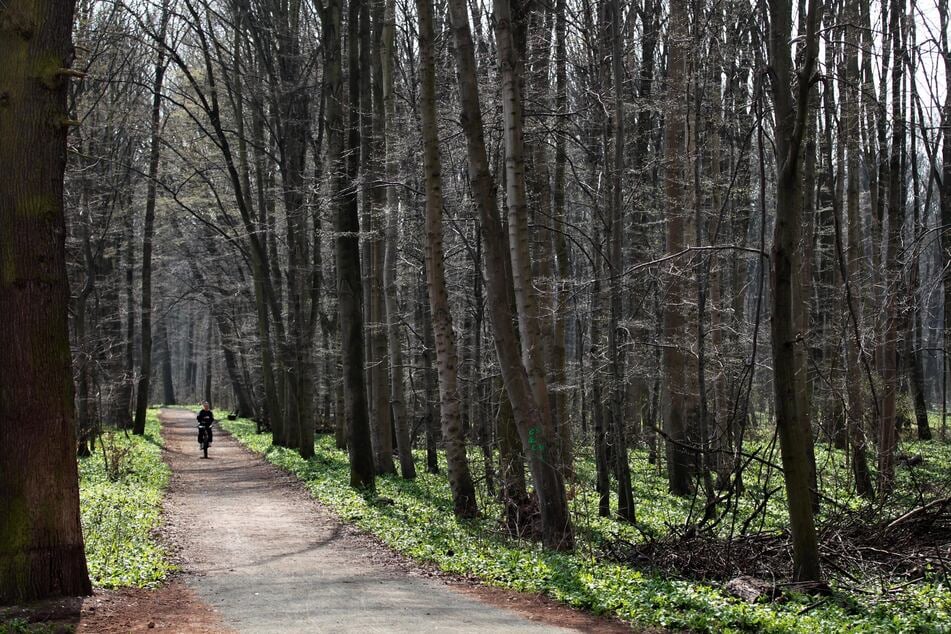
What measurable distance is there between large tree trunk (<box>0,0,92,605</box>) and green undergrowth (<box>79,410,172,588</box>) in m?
1.27

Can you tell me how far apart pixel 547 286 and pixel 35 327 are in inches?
407

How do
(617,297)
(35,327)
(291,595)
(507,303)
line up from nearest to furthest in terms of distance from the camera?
1. (35,327)
2. (291,595)
3. (507,303)
4. (617,297)

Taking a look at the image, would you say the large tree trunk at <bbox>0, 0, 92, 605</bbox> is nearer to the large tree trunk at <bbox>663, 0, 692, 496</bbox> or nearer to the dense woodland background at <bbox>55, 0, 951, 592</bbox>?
the dense woodland background at <bbox>55, 0, 951, 592</bbox>

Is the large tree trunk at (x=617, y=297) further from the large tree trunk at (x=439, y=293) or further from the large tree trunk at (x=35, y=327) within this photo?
the large tree trunk at (x=35, y=327)

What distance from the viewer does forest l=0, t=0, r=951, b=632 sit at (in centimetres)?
704

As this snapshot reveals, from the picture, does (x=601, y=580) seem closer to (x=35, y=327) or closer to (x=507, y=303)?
(x=507, y=303)

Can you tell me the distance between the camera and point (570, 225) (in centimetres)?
1296

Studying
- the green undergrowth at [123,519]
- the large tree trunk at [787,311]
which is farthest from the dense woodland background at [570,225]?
the green undergrowth at [123,519]

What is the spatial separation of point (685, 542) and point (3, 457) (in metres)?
6.82


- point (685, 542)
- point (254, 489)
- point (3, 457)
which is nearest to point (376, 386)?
point (254, 489)

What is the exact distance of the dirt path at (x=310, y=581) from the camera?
269 inches

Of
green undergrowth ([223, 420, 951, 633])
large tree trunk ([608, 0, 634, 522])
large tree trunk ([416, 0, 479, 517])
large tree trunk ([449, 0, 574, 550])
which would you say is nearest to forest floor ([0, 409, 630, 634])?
green undergrowth ([223, 420, 951, 633])

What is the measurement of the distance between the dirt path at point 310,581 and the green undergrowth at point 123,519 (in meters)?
0.38

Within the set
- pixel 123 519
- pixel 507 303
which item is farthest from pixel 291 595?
pixel 123 519
